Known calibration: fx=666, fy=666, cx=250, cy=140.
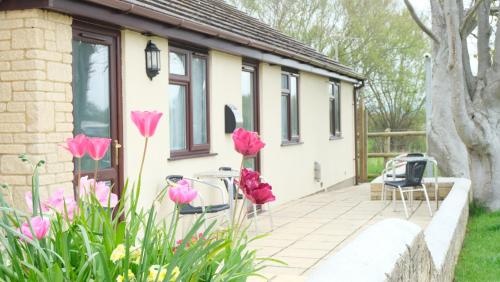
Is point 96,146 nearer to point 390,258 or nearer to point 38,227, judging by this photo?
point 38,227

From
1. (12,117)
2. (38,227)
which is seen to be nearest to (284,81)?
(12,117)

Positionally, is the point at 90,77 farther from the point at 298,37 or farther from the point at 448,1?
the point at 298,37

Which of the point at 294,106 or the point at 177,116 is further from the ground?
the point at 294,106

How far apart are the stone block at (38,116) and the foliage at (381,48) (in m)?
19.7

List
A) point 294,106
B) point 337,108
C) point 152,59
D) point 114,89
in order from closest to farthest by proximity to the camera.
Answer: point 114,89
point 152,59
point 294,106
point 337,108

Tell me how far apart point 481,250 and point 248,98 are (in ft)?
14.8

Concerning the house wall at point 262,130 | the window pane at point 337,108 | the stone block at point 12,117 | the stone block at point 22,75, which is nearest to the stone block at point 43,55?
the stone block at point 22,75

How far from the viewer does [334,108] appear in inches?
629

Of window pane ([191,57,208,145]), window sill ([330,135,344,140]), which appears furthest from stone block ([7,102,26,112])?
window sill ([330,135,344,140])

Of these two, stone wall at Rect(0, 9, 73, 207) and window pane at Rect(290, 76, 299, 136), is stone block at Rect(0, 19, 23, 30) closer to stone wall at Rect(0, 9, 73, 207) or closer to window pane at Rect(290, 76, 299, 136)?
stone wall at Rect(0, 9, 73, 207)

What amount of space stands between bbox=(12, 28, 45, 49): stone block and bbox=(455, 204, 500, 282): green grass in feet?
14.6

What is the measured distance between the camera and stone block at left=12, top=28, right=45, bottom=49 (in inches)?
221

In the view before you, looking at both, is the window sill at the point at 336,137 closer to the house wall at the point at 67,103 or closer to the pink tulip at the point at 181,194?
the house wall at the point at 67,103

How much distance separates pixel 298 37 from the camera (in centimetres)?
2473
